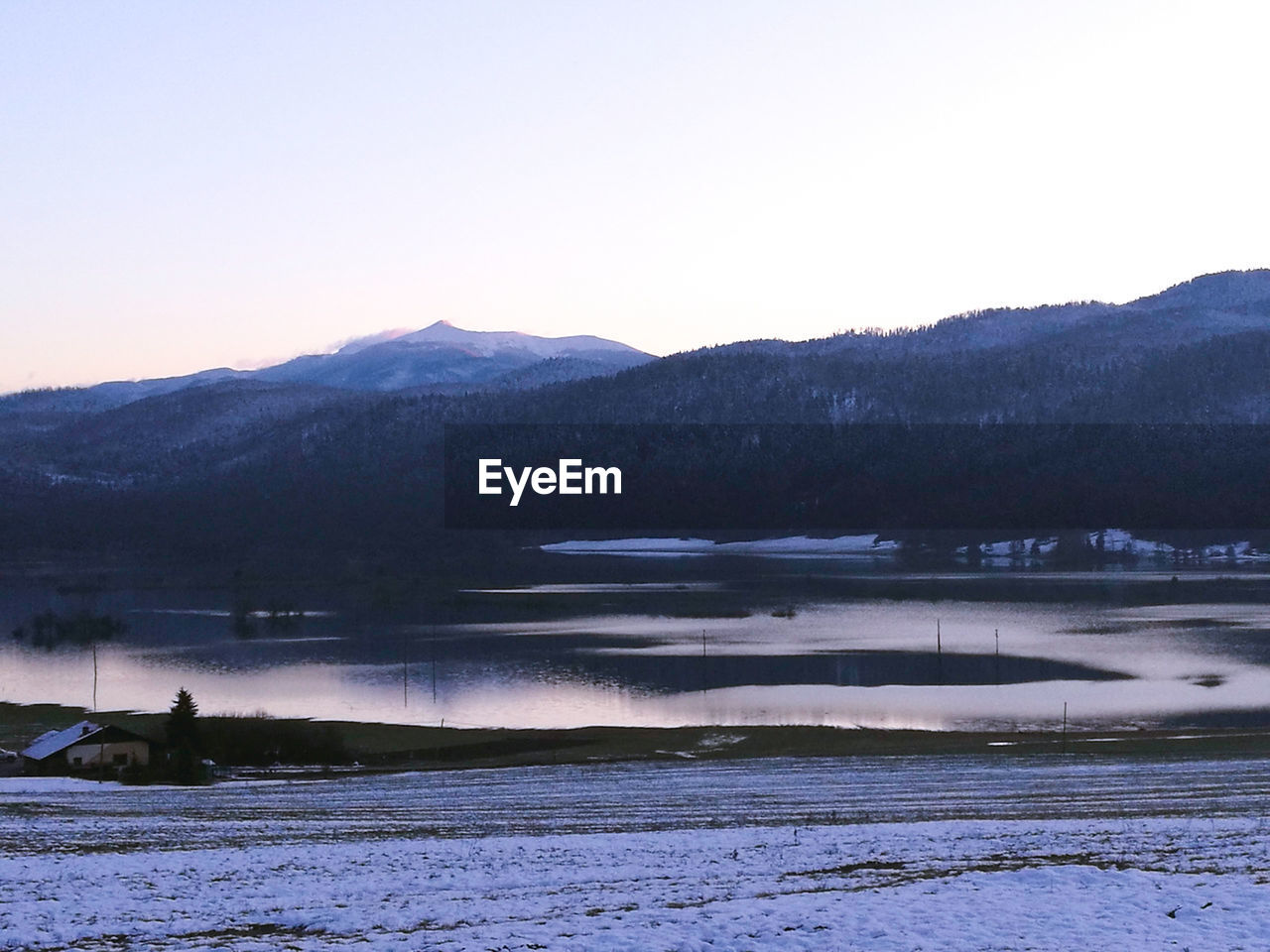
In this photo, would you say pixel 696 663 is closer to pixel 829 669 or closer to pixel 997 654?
pixel 829 669

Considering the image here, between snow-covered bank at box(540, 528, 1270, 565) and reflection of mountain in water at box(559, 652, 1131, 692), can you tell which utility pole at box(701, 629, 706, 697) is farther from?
snow-covered bank at box(540, 528, 1270, 565)

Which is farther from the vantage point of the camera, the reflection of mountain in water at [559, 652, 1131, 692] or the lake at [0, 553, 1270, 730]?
the reflection of mountain in water at [559, 652, 1131, 692]

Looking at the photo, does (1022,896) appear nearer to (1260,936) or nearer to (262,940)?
(1260,936)

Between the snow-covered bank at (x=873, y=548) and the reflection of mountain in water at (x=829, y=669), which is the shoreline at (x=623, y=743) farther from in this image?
the snow-covered bank at (x=873, y=548)

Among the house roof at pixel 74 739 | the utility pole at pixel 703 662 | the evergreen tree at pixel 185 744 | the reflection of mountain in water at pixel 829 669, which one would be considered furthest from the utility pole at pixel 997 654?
the house roof at pixel 74 739

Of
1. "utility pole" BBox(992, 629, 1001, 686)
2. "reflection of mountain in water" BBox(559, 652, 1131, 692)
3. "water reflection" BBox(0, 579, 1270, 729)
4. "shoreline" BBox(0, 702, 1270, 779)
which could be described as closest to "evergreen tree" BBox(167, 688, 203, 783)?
"shoreline" BBox(0, 702, 1270, 779)

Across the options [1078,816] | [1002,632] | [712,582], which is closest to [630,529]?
[712,582]

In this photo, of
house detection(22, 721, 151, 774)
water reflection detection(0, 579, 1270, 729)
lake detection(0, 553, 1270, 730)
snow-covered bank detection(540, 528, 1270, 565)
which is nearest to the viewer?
house detection(22, 721, 151, 774)

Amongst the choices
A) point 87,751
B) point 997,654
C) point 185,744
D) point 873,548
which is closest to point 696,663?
point 997,654
